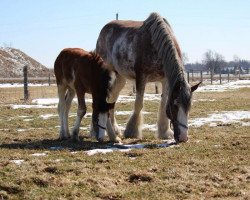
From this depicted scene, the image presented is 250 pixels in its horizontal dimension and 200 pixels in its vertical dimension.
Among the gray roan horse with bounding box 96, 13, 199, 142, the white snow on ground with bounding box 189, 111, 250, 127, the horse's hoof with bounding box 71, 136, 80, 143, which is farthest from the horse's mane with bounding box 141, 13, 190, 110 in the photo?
the white snow on ground with bounding box 189, 111, 250, 127

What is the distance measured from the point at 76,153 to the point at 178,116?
2109 mm

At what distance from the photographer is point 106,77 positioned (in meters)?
8.81

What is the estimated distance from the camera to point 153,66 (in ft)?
31.6

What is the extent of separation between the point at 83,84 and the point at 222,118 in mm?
5511

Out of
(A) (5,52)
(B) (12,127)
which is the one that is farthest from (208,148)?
(A) (5,52)

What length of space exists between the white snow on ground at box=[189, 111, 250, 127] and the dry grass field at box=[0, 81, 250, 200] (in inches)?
86.3

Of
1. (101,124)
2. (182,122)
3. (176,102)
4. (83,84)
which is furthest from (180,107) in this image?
(83,84)

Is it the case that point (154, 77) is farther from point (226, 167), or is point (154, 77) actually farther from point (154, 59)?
point (226, 167)

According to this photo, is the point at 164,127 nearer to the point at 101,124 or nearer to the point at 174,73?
the point at 174,73

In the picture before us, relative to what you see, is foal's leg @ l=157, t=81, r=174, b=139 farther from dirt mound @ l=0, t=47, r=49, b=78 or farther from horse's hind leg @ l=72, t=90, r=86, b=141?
dirt mound @ l=0, t=47, r=49, b=78

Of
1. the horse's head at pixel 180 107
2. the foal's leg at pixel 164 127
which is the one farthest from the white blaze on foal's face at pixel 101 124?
the foal's leg at pixel 164 127

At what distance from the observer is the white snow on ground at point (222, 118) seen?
40.3 feet

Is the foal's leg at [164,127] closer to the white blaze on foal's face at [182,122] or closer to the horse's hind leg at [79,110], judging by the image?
the white blaze on foal's face at [182,122]

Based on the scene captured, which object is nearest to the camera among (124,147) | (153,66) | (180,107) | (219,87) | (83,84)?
(124,147)
